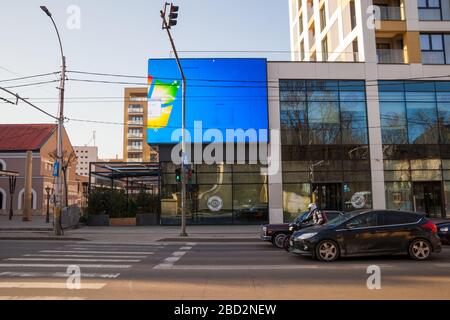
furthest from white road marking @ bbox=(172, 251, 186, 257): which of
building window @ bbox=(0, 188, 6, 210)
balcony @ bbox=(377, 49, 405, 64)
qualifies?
building window @ bbox=(0, 188, 6, 210)

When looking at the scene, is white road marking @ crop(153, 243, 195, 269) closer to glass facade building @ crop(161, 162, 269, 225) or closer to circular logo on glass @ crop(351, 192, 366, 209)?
glass facade building @ crop(161, 162, 269, 225)

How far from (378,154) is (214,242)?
1503cm

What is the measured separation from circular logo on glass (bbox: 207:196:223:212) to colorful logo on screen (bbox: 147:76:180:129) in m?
5.96

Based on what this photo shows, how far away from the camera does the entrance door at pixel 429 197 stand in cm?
2800

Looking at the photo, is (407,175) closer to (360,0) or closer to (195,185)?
(360,0)

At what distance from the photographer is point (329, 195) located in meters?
28.1

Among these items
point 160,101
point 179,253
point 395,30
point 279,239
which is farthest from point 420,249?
point 395,30

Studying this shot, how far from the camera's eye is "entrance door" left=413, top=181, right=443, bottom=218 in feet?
91.9

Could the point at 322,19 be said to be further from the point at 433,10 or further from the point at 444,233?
the point at 444,233

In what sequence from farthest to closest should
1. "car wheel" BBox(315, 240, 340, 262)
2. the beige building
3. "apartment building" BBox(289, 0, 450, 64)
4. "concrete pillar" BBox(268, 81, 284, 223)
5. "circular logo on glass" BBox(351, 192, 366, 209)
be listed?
the beige building < "apartment building" BBox(289, 0, 450, 64) < "circular logo on glass" BBox(351, 192, 366, 209) < "concrete pillar" BBox(268, 81, 284, 223) < "car wheel" BBox(315, 240, 340, 262)

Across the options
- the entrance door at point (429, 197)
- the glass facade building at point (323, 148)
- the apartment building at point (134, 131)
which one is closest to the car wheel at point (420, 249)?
the glass facade building at point (323, 148)

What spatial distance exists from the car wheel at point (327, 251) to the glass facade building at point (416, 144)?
18402 millimetres

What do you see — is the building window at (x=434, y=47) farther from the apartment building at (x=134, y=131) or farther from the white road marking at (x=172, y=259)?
the apartment building at (x=134, y=131)

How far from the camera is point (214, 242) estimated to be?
18.8 m
